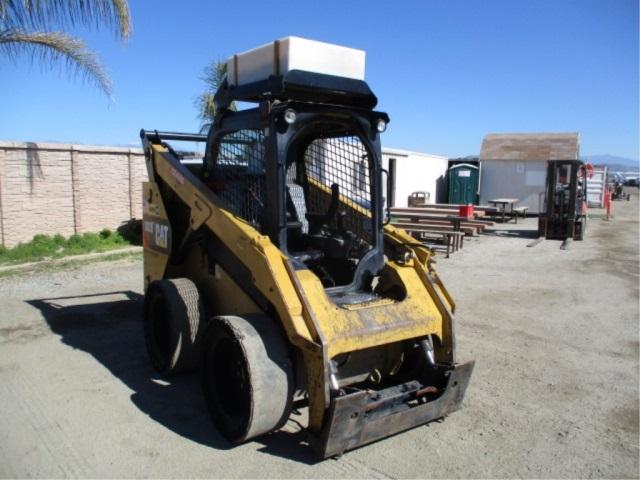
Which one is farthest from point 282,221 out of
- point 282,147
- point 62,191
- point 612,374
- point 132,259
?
point 62,191

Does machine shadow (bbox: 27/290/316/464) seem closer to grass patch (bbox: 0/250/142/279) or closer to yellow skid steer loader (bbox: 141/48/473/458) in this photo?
yellow skid steer loader (bbox: 141/48/473/458)

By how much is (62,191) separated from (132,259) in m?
2.24

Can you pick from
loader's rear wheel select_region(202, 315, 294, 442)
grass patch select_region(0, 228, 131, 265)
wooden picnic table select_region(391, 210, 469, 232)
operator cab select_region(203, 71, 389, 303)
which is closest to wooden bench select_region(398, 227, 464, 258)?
wooden picnic table select_region(391, 210, 469, 232)

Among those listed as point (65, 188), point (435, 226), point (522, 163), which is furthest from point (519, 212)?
point (65, 188)

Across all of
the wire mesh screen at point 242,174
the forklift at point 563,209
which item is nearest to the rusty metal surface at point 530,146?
the forklift at point 563,209

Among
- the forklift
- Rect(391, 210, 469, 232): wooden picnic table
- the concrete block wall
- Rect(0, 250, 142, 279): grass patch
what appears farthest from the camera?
the forklift

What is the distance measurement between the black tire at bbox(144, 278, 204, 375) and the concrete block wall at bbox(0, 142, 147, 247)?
7.16 m

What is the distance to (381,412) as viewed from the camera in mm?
3758

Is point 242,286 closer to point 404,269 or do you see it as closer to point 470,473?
point 404,269

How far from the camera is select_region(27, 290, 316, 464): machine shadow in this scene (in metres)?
3.89

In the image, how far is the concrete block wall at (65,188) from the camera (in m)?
10.7

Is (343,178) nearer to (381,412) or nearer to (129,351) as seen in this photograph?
(381,412)

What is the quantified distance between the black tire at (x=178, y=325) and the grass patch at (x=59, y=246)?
665cm

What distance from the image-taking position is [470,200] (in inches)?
942
